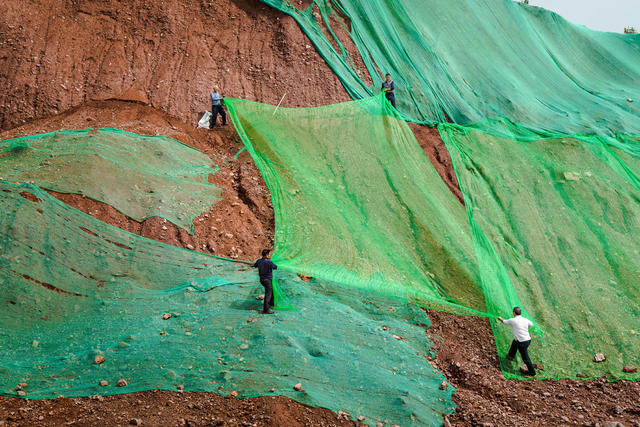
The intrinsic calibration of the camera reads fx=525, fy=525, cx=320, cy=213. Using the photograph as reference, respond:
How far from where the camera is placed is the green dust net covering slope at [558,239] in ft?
17.2

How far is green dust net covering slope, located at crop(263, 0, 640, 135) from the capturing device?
29.1 feet

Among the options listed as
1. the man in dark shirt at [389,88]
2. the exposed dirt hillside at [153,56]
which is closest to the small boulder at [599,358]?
the man in dark shirt at [389,88]

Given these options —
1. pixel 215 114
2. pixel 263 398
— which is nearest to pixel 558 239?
pixel 263 398

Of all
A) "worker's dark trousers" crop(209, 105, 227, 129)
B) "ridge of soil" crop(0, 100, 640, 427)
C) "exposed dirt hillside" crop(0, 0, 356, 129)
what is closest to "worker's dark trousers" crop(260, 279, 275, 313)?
"ridge of soil" crop(0, 100, 640, 427)

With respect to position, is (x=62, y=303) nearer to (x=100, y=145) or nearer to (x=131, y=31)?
(x=100, y=145)

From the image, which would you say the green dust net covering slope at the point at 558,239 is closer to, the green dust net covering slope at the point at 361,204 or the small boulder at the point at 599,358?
the small boulder at the point at 599,358

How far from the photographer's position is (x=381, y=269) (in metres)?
5.39

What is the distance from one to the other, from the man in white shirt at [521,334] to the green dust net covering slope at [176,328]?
83 centimetres

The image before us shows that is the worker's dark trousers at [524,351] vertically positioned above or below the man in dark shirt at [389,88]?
below

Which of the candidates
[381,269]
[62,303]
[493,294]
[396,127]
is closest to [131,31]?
[396,127]

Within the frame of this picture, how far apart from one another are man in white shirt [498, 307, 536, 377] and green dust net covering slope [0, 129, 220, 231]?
13.0ft

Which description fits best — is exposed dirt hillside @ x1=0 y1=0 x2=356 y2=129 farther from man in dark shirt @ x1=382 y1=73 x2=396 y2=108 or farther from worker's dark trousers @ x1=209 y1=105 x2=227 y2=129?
man in dark shirt @ x1=382 y1=73 x2=396 y2=108

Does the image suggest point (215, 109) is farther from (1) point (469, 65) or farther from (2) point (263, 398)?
(2) point (263, 398)

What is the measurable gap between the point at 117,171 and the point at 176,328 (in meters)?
2.74
